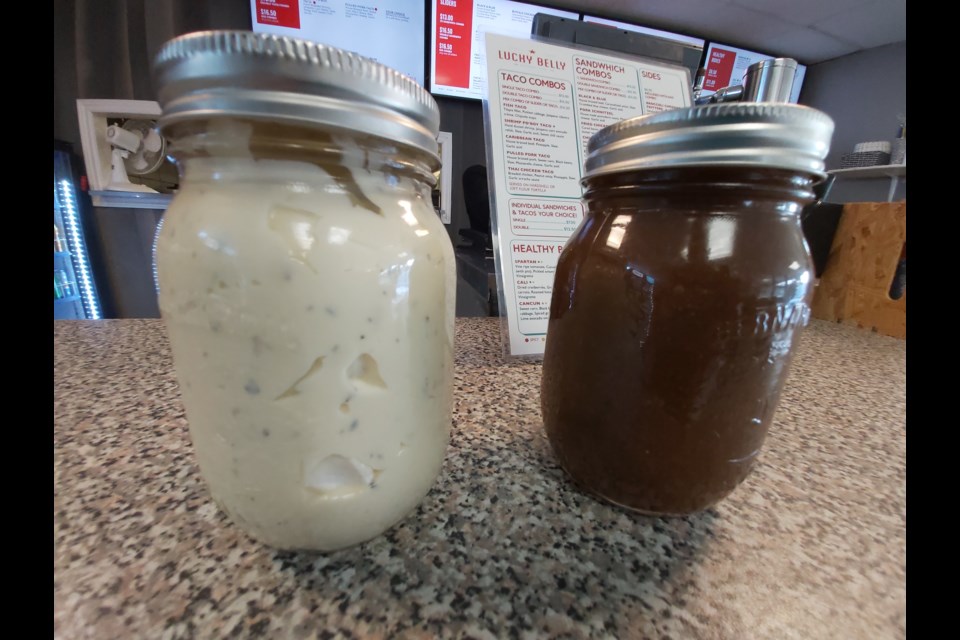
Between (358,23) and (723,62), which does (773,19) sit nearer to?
(723,62)

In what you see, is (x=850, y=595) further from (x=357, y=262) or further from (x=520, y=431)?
(x=357, y=262)

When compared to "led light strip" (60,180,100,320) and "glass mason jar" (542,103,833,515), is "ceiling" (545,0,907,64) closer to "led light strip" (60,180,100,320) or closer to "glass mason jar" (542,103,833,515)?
"glass mason jar" (542,103,833,515)

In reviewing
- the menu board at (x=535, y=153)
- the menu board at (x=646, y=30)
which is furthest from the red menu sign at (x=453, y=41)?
the menu board at (x=535, y=153)

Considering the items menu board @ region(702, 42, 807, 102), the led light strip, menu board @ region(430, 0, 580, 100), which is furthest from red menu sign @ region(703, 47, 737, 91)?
the led light strip

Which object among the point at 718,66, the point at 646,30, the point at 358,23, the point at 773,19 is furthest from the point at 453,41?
the point at 773,19

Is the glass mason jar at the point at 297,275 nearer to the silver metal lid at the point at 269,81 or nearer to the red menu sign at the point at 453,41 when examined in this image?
the silver metal lid at the point at 269,81

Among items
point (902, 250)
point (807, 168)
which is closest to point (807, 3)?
point (902, 250)
